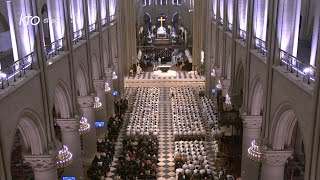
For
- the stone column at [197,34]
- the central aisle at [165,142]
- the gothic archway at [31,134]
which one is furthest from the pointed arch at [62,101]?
the stone column at [197,34]

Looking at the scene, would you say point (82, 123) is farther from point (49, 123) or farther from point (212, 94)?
point (212, 94)

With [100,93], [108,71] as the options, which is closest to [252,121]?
[100,93]

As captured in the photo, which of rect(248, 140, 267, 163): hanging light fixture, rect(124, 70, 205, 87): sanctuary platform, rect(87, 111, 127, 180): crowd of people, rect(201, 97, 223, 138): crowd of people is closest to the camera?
rect(248, 140, 267, 163): hanging light fixture

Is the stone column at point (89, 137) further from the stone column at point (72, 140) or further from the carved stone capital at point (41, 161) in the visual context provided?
the carved stone capital at point (41, 161)

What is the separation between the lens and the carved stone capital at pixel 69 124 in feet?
62.6

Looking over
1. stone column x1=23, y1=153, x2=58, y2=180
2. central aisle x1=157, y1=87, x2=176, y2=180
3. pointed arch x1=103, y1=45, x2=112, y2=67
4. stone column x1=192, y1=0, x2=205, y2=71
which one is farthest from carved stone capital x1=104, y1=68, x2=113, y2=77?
stone column x1=192, y1=0, x2=205, y2=71

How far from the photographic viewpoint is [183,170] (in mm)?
21562

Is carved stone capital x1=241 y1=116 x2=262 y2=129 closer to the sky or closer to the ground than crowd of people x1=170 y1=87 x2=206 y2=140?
closer to the sky

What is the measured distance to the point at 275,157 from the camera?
1526 centimetres

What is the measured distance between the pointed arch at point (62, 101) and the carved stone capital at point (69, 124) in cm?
27

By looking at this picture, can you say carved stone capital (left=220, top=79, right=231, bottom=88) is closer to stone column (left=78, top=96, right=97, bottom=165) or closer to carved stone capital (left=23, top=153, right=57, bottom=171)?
stone column (left=78, top=96, right=97, bottom=165)

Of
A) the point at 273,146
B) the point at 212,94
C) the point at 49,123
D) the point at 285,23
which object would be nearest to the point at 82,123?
the point at 49,123

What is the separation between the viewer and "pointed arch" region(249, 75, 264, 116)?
18406 mm

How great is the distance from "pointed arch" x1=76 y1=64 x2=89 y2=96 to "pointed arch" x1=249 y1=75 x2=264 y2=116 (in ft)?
30.3
